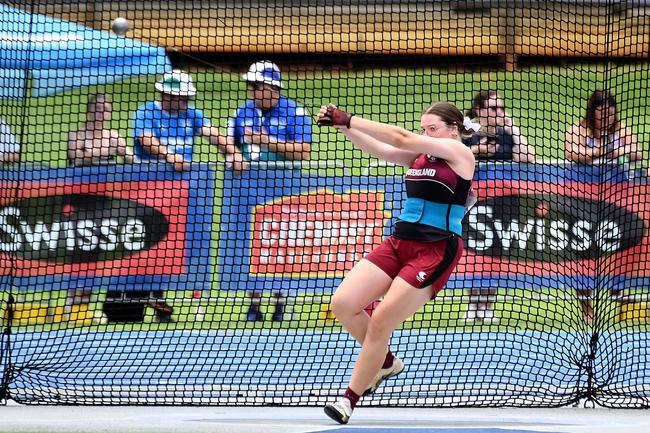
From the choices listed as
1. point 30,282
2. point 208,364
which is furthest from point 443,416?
point 30,282

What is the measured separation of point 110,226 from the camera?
9273 millimetres

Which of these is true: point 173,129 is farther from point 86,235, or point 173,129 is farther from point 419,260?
point 419,260

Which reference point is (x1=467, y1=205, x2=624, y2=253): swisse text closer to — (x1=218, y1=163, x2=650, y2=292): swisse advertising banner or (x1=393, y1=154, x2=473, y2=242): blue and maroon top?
(x1=218, y1=163, x2=650, y2=292): swisse advertising banner

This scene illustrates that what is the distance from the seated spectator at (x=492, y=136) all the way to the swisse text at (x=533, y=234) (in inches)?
18.2

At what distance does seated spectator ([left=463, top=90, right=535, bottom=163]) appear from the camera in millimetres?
8742

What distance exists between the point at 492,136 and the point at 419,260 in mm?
2988

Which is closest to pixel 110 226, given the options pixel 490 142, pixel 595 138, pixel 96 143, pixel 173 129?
pixel 96 143

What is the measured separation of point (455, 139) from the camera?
5969mm

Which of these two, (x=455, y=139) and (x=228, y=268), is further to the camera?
(x=228, y=268)

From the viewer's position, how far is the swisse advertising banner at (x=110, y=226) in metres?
9.18

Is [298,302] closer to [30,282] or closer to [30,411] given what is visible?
[30,282]

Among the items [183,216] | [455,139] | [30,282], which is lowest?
[30,282]

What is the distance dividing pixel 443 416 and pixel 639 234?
3.67 m

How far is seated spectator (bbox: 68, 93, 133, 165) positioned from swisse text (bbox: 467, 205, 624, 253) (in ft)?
9.21
